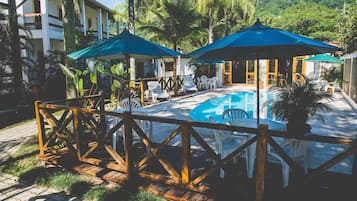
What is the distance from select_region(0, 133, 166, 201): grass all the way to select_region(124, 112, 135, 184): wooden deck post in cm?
23

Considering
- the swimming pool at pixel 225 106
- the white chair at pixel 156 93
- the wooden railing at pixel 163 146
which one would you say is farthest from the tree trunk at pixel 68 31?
the white chair at pixel 156 93

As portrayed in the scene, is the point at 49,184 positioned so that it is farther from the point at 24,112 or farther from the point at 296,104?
the point at 24,112

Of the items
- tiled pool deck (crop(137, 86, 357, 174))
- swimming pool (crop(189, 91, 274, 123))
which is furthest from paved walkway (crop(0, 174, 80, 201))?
swimming pool (crop(189, 91, 274, 123))

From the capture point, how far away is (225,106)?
11586mm

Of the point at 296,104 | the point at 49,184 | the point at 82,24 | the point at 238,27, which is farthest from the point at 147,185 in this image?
the point at 238,27

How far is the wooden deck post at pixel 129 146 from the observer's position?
147 inches

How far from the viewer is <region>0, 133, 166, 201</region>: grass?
11.7ft

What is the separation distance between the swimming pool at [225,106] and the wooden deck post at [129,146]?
470cm

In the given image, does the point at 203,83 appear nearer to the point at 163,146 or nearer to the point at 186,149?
the point at 163,146

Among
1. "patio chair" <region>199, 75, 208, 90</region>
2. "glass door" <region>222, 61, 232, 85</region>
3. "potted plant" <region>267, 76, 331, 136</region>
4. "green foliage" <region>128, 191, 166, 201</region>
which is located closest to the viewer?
"green foliage" <region>128, 191, 166, 201</region>

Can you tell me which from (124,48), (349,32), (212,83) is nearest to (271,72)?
(212,83)

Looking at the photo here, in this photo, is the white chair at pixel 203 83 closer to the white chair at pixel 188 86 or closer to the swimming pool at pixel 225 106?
the white chair at pixel 188 86

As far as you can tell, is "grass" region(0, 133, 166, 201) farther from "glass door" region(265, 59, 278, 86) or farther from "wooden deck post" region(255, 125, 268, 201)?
"glass door" region(265, 59, 278, 86)

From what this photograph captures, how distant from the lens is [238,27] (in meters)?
26.0
